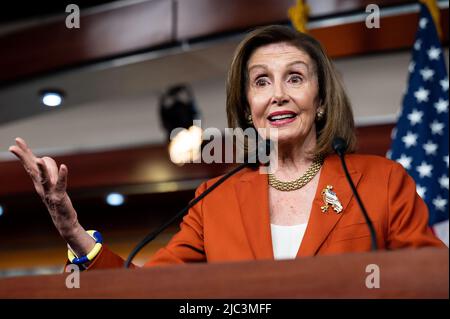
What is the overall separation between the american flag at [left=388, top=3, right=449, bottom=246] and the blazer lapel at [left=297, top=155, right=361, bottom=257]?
120 centimetres

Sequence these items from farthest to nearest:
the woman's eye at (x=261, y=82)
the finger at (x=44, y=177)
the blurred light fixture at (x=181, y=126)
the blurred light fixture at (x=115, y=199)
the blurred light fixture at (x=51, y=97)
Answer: the blurred light fixture at (x=115, y=199) → the blurred light fixture at (x=51, y=97) → the blurred light fixture at (x=181, y=126) → the woman's eye at (x=261, y=82) → the finger at (x=44, y=177)

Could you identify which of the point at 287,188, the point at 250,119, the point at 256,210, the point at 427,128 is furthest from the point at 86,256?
the point at 427,128

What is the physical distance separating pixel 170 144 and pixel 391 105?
148cm

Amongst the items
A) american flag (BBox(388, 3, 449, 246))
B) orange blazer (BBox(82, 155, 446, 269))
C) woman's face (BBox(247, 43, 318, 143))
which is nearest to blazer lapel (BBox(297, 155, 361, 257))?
orange blazer (BBox(82, 155, 446, 269))

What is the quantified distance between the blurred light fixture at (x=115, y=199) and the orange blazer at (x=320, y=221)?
342cm

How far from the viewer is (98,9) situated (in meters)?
4.56

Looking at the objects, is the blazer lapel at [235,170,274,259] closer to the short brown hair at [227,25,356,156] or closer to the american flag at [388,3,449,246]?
the short brown hair at [227,25,356,156]

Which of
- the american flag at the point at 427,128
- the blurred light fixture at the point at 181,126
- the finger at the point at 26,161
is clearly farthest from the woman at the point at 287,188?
the blurred light fixture at the point at 181,126

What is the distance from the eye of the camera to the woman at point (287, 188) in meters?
1.68

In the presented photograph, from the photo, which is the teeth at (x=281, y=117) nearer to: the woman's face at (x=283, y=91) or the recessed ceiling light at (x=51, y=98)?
the woman's face at (x=283, y=91)

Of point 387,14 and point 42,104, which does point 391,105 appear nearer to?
point 387,14

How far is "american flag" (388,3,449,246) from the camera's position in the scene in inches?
117

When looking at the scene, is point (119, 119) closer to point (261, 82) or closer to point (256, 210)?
point (261, 82)
